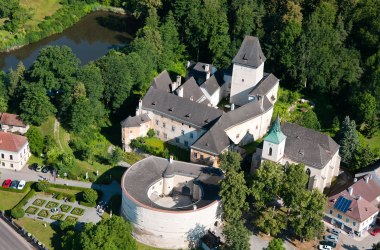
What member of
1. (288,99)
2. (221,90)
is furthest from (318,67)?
(221,90)

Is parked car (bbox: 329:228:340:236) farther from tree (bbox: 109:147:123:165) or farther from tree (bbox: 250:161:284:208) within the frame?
tree (bbox: 109:147:123:165)

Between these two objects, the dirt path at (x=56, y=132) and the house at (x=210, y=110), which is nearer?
the house at (x=210, y=110)

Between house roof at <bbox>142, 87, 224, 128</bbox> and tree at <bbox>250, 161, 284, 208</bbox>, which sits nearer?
tree at <bbox>250, 161, 284, 208</bbox>

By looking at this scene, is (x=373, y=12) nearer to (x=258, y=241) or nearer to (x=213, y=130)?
(x=213, y=130)

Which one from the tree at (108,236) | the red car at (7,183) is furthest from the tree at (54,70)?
the tree at (108,236)

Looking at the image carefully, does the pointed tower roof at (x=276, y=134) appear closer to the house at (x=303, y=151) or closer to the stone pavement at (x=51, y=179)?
the house at (x=303, y=151)

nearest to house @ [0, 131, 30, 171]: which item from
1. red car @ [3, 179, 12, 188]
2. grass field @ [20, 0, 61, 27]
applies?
red car @ [3, 179, 12, 188]
